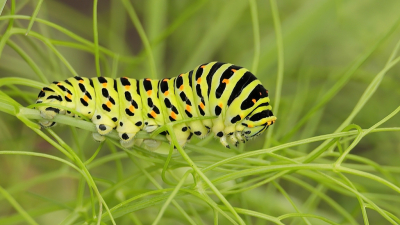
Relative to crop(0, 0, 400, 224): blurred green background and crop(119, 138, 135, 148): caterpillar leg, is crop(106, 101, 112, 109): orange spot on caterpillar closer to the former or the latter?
crop(119, 138, 135, 148): caterpillar leg

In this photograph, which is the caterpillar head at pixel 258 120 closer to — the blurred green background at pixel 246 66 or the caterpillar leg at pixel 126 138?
the caterpillar leg at pixel 126 138

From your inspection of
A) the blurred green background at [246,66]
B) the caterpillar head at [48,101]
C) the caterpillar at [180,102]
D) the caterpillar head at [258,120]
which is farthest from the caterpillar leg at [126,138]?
the blurred green background at [246,66]

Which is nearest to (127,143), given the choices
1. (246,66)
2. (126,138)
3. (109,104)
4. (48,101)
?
(126,138)

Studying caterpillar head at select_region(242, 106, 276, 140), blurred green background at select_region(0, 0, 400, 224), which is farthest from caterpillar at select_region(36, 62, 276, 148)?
blurred green background at select_region(0, 0, 400, 224)

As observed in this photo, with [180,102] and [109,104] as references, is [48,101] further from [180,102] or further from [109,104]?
[180,102]

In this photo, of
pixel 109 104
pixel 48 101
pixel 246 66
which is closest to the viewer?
pixel 48 101

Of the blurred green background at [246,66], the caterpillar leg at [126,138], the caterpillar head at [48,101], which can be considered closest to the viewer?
the caterpillar head at [48,101]

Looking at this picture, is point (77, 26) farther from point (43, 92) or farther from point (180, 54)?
point (43, 92)

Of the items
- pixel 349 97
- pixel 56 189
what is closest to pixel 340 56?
pixel 349 97
